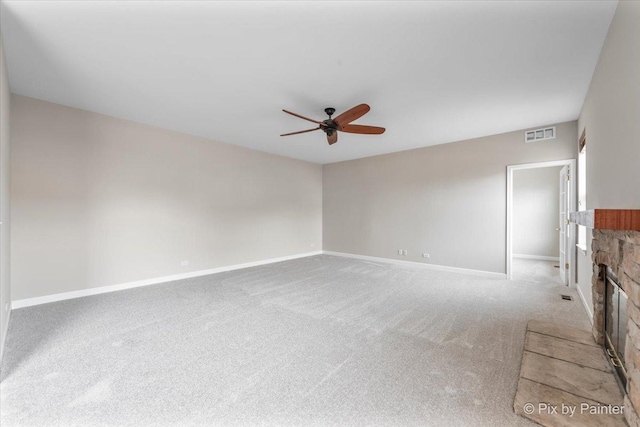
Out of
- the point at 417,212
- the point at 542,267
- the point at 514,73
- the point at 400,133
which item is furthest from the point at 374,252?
the point at 514,73

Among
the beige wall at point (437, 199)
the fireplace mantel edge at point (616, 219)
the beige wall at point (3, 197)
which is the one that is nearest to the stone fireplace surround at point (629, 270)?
the fireplace mantel edge at point (616, 219)

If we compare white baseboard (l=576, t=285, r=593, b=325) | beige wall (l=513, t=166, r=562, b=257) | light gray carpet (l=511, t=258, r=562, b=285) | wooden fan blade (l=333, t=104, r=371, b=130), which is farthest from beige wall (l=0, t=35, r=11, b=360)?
beige wall (l=513, t=166, r=562, b=257)

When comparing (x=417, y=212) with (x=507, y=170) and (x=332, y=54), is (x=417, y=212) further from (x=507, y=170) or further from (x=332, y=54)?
(x=332, y=54)

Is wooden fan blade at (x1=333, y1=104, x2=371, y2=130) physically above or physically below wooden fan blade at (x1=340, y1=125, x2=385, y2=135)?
above

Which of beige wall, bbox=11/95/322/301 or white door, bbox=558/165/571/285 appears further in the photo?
white door, bbox=558/165/571/285

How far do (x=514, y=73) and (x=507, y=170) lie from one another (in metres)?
2.58

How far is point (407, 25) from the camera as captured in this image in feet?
6.89

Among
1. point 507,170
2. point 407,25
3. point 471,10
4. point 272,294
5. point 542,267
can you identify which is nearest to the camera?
point 471,10

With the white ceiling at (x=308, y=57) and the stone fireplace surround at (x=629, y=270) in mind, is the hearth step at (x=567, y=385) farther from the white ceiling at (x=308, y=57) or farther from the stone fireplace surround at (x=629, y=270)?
the white ceiling at (x=308, y=57)

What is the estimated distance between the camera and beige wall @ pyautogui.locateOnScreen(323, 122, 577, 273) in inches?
194

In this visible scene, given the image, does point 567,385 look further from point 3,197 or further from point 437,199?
point 3,197

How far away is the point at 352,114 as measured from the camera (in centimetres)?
307

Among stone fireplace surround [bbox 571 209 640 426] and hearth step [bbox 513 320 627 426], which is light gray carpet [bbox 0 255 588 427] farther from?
stone fireplace surround [bbox 571 209 640 426]

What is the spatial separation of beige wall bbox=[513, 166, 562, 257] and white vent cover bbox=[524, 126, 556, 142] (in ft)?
9.20
